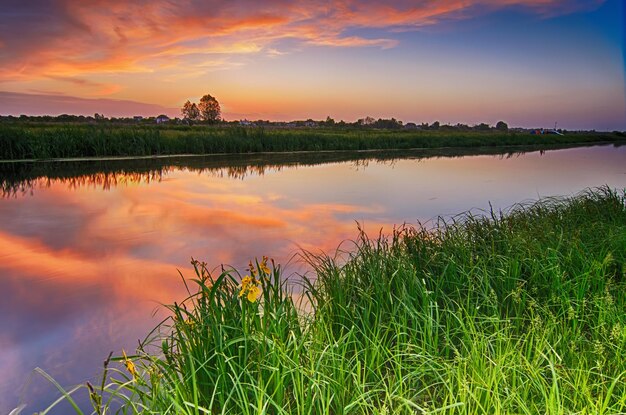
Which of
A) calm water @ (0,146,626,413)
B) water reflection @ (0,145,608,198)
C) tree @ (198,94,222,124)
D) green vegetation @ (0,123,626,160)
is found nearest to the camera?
calm water @ (0,146,626,413)

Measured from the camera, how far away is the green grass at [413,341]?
7.23ft

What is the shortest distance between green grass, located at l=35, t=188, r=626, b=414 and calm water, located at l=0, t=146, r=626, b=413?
0.71 metres

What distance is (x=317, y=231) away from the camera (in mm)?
7801

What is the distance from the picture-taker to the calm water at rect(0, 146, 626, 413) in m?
4.04

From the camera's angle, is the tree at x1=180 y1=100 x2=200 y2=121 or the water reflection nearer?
the water reflection

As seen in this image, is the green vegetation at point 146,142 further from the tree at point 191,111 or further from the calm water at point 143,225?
the tree at point 191,111

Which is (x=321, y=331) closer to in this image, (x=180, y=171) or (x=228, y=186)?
(x=228, y=186)

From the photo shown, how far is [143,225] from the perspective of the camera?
8.43 m

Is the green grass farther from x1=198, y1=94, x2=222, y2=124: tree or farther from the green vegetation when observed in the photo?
x1=198, y1=94, x2=222, y2=124: tree

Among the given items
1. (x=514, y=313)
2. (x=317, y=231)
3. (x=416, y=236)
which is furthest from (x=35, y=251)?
(x=514, y=313)

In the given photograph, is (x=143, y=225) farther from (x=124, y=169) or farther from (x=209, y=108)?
(x=209, y=108)

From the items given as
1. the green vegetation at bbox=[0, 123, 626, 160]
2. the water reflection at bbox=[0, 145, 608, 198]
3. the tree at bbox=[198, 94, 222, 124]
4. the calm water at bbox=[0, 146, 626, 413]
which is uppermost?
the tree at bbox=[198, 94, 222, 124]

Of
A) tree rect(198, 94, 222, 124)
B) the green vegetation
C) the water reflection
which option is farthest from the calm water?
tree rect(198, 94, 222, 124)

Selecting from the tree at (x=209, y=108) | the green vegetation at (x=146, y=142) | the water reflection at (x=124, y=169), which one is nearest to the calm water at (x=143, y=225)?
the water reflection at (x=124, y=169)
